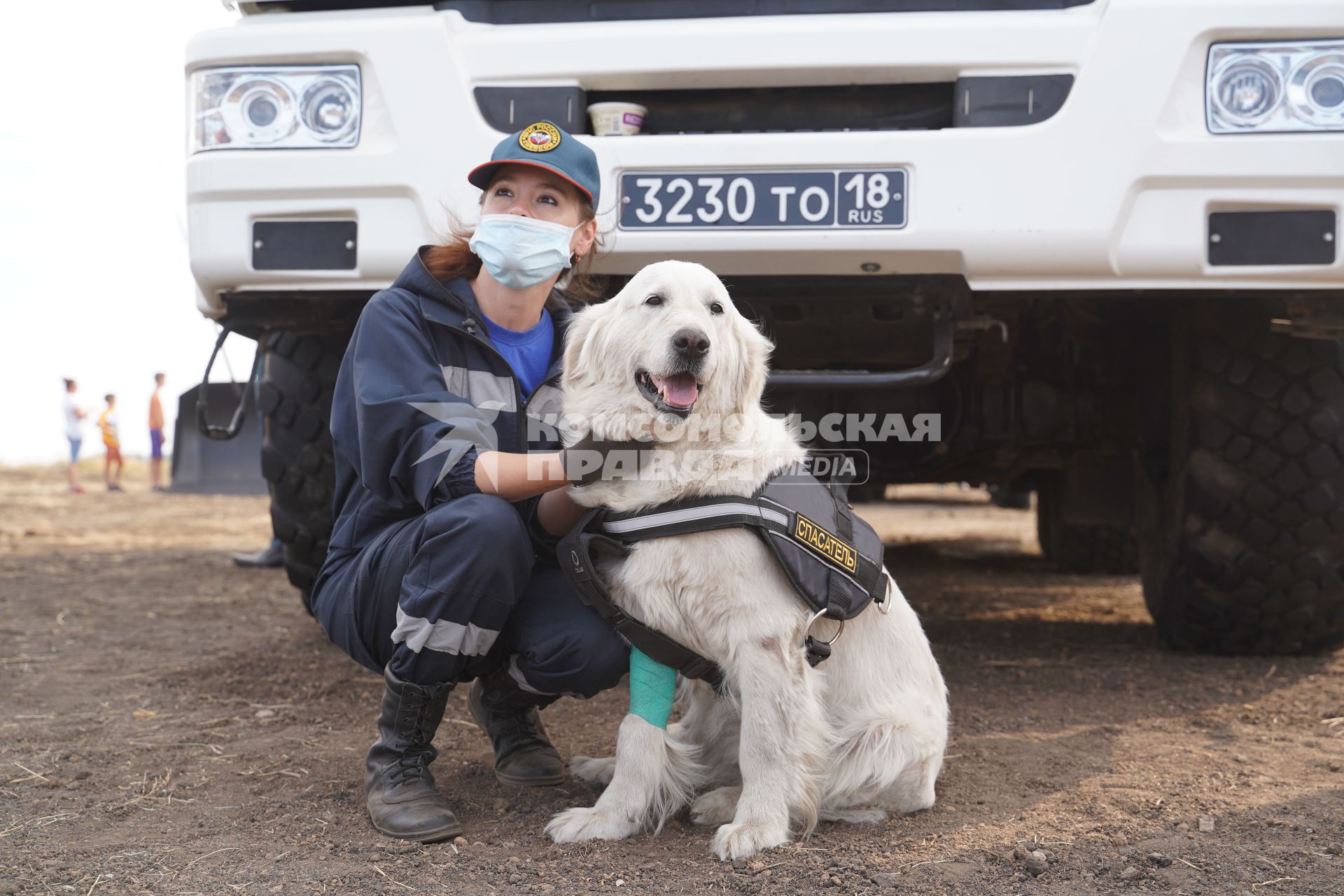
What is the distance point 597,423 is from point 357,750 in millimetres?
1116

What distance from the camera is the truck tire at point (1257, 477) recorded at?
3.35 meters

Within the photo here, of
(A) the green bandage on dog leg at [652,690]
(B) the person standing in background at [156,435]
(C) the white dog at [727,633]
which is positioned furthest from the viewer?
(B) the person standing in background at [156,435]

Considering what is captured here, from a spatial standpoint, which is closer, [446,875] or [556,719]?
[446,875]

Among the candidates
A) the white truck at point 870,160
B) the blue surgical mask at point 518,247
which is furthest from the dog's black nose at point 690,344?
the white truck at point 870,160

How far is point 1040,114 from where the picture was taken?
2807mm

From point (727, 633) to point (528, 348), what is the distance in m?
0.90

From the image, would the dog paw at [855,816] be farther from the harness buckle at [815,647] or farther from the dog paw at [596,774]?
Answer: the dog paw at [596,774]

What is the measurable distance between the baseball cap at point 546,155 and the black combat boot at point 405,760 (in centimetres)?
118

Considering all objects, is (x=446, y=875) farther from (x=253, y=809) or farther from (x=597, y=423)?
(x=597, y=423)

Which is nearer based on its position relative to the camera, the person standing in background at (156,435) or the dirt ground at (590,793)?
the dirt ground at (590,793)

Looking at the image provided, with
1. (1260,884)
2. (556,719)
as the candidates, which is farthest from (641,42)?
(1260,884)

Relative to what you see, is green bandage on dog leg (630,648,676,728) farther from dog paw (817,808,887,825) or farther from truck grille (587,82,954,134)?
truck grille (587,82,954,134)

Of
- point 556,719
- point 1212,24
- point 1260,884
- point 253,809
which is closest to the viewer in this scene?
point 1260,884

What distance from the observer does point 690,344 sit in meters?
2.31
